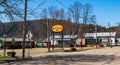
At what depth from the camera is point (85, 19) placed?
104m

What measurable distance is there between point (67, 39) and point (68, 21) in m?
30.9

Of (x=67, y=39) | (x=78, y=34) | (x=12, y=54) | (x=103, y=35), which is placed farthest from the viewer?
(x=103, y=35)

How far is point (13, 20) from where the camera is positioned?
93.9 feet

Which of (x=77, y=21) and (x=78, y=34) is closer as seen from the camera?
(x=77, y=21)

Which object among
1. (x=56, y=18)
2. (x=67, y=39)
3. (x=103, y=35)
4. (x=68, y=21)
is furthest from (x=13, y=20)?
(x=103, y=35)

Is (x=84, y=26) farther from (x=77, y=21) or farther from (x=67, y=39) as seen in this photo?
(x=67, y=39)

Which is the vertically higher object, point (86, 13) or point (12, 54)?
point (86, 13)

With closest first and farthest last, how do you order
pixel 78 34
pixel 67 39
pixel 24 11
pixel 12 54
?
pixel 24 11 < pixel 12 54 < pixel 78 34 < pixel 67 39

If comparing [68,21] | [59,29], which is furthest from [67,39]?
[59,29]

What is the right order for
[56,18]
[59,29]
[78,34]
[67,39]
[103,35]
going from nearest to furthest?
1. [59,29]
2. [56,18]
3. [78,34]
4. [67,39]
5. [103,35]

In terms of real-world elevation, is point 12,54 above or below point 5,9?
below

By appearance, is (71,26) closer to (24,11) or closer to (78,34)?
(78,34)

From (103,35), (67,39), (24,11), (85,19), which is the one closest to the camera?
(24,11)

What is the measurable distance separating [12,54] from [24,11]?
743cm
